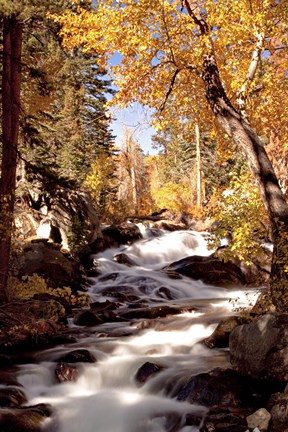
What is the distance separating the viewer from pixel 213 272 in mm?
16453

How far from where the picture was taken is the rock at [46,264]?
13.2 metres

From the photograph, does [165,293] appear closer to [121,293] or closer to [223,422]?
[121,293]

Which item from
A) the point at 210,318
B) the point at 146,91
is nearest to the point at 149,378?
the point at 210,318

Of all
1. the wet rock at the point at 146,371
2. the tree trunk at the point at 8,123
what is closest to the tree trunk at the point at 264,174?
the wet rock at the point at 146,371

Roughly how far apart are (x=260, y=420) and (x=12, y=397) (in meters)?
3.64

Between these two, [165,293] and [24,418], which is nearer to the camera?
[24,418]

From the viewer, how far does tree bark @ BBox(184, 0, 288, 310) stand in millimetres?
7202

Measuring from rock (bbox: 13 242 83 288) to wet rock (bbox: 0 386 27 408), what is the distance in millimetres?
6086

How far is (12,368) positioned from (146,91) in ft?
21.3

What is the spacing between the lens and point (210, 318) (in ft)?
34.5

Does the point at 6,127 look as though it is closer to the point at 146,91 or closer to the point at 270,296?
the point at 146,91

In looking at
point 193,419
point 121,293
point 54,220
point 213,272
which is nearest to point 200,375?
point 193,419

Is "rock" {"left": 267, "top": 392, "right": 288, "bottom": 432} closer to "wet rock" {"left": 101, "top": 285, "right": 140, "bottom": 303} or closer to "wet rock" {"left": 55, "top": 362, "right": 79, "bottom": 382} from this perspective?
"wet rock" {"left": 55, "top": 362, "right": 79, "bottom": 382}

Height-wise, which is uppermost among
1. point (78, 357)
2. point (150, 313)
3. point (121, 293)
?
point (121, 293)
